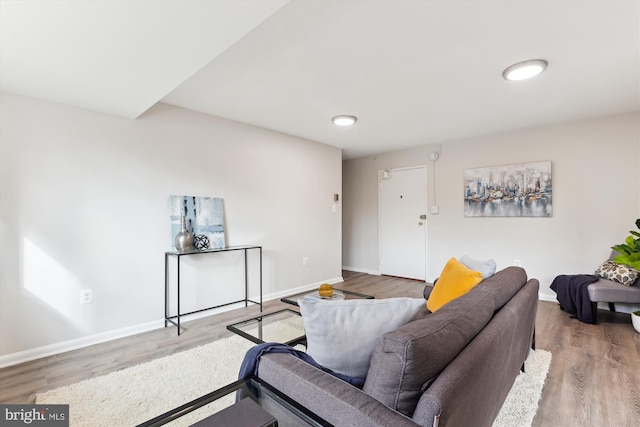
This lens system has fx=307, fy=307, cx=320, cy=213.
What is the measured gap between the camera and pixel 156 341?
2676 millimetres

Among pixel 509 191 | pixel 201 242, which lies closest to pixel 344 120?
pixel 201 242

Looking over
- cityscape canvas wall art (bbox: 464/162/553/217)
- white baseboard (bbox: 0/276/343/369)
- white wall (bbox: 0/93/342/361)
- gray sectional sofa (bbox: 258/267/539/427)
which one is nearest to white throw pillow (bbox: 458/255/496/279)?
gray sectional sofa (bbox: 258/267/539/427)

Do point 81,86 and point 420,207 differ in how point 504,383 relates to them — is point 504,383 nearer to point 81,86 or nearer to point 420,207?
point 81,86

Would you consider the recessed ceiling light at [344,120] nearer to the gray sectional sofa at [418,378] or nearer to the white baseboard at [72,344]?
the gray sectional sofa at [418,378]

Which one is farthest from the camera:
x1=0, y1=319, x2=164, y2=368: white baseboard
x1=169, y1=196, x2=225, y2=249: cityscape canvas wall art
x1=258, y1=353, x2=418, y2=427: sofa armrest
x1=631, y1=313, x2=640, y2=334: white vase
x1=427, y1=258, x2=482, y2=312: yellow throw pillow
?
x1=169, y1=196, x2=225, y2=249: cityscape canvas wall art

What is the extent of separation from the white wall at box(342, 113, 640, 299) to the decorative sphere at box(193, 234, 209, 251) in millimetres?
3379

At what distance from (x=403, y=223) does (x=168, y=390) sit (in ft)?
Answer: 13.7

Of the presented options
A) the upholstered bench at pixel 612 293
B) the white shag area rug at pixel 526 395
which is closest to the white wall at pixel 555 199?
the upholstered bench at pixel 612 293

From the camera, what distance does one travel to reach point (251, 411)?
858 mm

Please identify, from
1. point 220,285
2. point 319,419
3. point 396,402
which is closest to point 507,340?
point 396,402

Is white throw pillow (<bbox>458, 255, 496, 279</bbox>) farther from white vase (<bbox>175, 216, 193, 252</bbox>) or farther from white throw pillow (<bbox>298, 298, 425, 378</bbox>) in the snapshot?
white vase (<bbox>175, 216, 193, 252</bbox>)

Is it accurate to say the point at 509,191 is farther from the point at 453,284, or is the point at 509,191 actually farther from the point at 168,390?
the point at 168,390

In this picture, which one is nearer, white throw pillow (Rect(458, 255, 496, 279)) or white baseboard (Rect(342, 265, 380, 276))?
white throw pillow (Rect(458, 255, 496, 279))

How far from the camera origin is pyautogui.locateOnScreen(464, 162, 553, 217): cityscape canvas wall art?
152 inches
